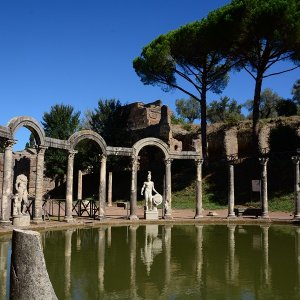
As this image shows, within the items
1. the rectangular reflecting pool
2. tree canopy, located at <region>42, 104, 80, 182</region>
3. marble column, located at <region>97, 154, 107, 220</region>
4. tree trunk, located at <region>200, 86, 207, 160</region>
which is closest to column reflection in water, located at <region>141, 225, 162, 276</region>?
the rectangular reflecting pool

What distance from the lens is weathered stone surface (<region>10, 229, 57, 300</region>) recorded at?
405 cm

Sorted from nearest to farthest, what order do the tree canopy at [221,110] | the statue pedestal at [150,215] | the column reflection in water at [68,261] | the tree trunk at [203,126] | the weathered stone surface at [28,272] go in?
the weathered stone surface at [28,272] → the column reflection in water at [68,261] → the statue pedestal at [150,215] → the tree trunk at [203,126] → the tree canopy at [221,110]

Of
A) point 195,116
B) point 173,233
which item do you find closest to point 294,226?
point 173,233

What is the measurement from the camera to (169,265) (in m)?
8.50

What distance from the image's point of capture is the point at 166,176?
20625mm

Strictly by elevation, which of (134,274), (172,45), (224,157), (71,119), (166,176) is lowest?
(134,274)

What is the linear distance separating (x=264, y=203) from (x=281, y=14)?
1290cm

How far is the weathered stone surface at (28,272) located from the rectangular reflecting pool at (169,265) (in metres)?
1.97

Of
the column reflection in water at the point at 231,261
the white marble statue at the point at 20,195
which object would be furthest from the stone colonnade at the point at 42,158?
the column reflection in water at the point at 231,261

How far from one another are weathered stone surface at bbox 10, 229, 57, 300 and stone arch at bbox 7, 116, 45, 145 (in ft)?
36.9

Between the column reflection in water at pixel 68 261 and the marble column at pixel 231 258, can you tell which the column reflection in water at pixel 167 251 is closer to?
the marble column at pixel 231 258

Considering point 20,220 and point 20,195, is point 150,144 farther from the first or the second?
point 20,220

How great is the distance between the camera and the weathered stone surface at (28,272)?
13.3 feet

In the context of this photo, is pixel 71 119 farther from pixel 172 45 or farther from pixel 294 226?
pixel 294 226
